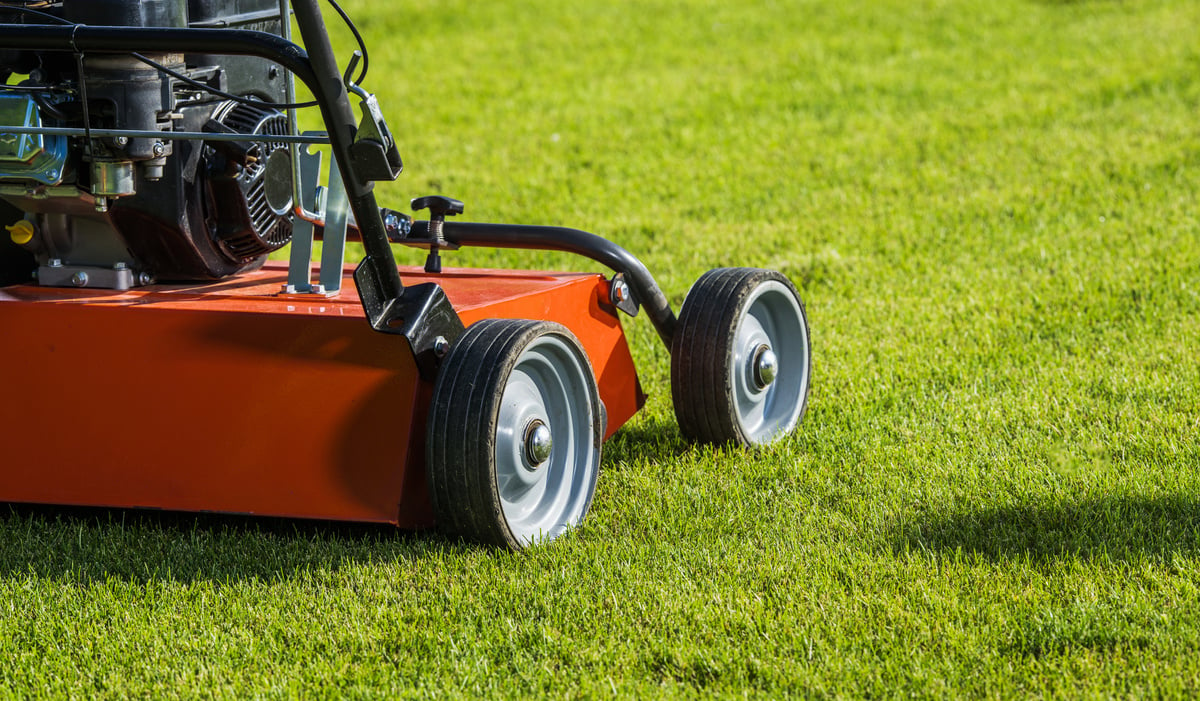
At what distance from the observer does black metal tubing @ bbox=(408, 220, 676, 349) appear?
3.74 m

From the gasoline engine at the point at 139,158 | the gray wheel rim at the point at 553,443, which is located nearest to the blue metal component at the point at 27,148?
the gasoline engine at the point at 139,158

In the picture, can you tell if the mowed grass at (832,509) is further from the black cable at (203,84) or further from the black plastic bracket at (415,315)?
the black cable at (203,84)

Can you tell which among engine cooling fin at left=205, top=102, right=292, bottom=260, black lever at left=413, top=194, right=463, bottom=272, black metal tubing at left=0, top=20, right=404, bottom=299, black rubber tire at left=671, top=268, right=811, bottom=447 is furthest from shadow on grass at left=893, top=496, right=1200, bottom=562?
engine cooling fin at left=205, top=102, right=292, bottom=260

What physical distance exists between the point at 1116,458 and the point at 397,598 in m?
1.92

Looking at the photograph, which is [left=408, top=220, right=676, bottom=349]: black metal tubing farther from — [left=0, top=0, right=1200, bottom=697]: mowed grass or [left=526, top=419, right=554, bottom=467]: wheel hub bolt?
[left=526, top=419, right=554, bottom=467]: wheel hub bolt

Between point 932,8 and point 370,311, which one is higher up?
point 932,8

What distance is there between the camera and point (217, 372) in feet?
10.4

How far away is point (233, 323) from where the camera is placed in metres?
3.14

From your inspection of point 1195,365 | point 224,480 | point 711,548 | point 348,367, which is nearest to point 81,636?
point 224,480

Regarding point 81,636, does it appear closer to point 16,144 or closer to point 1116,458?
point 16,144

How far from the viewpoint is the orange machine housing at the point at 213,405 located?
308 cm

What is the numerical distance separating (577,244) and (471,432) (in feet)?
3.28

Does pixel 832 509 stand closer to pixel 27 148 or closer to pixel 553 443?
pixel 553 443

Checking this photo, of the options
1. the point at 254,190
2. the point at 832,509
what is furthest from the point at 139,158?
the point at 832,509
